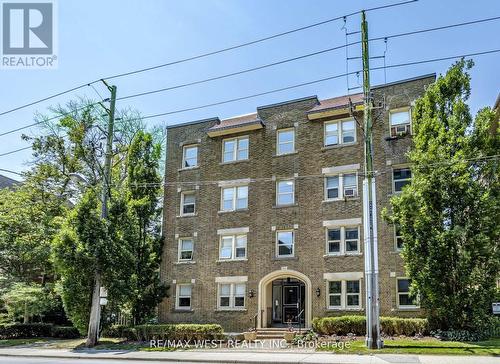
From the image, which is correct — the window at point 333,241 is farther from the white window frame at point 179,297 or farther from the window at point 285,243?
the white window frame at point 179,297

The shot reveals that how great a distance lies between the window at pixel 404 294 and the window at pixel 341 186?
4.70 m

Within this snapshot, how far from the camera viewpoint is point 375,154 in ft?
77.6

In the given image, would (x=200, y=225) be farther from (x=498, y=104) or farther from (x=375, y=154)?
(x=498, y=104)

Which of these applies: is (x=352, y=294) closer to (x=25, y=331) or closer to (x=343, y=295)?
(x=343, y=295)

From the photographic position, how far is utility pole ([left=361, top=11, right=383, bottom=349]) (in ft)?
54.3

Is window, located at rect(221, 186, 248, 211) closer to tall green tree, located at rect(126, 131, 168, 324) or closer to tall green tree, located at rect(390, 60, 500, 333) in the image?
tall green tree, located at rect(126, 131, 168, 324)

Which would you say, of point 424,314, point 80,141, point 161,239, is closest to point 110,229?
point 161,239

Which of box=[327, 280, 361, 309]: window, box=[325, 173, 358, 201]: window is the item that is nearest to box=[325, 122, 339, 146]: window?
box=[325, 173, 358, 201]: window

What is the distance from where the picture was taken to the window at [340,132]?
80.5 feet

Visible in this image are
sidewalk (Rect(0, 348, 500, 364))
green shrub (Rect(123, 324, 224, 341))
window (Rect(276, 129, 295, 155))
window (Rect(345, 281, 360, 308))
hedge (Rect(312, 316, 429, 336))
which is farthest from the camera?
window (Rect(276, 129, 295, 155))

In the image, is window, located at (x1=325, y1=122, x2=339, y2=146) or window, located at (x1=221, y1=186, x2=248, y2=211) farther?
window, located at (x1=221, y1=186, x2=248, y2=211)

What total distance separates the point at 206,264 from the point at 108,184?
23.9 ft

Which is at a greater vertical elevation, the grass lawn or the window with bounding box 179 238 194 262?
the window with bounding box 179 238 194 262

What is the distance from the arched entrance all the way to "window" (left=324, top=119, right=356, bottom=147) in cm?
717
